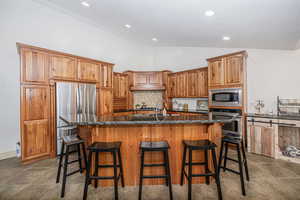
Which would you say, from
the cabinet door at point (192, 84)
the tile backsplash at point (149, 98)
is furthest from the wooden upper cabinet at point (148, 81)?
the cabinet door at point (192, 84)

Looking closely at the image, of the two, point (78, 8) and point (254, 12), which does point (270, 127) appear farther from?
point (78, 8)

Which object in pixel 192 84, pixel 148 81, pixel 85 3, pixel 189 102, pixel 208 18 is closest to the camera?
pixel 208 18

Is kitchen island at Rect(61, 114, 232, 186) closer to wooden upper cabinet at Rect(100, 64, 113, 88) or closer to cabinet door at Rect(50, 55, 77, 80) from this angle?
cabinet door at Rect(50, 55, 77, 80)

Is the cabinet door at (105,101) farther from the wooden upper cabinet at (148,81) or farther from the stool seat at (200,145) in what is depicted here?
the stool seat at (200,145)

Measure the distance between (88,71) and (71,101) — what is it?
0.98 meters

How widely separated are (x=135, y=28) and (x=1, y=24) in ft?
10.4

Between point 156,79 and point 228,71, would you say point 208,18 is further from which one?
point 156,79

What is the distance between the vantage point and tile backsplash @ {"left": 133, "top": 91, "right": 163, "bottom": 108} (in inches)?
239

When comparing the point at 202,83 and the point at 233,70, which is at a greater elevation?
the point at 233,70

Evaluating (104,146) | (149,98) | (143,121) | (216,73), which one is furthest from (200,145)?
(149,98)

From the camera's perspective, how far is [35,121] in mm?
3152

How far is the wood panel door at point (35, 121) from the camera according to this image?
302 cm

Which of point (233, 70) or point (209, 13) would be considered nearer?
point (209, 13)

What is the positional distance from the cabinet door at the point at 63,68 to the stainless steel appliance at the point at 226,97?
384cm
